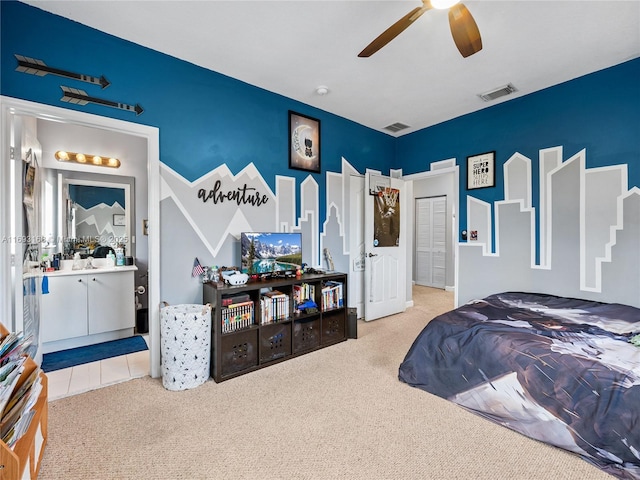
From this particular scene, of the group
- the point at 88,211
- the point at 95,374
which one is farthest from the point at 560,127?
the point at 88,211

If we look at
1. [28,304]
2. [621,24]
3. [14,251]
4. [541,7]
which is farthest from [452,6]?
[28,304]

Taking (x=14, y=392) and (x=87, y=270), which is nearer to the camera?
(x=14, y=392)

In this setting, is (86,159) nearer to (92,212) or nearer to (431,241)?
(92,212)

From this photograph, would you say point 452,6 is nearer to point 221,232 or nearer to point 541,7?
point 541,7

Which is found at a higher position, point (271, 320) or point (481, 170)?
point (481, 170)

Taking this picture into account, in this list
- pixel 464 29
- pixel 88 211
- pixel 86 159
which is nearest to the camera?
pixel 464 29

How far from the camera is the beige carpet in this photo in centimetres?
150

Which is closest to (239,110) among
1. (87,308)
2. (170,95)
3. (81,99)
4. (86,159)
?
(170,95)

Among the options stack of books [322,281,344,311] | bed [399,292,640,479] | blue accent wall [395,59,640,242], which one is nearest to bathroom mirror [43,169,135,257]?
stack of books [322,281,344,311]

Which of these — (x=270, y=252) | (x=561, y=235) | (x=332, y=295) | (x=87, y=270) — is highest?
(x=561, y=235)

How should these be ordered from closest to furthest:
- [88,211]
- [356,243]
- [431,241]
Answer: [88,211] < [356,243] < [431,241]

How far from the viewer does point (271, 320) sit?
2.75 metres

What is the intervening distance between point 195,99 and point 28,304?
215 centimetres

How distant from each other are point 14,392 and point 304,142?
3.09m
